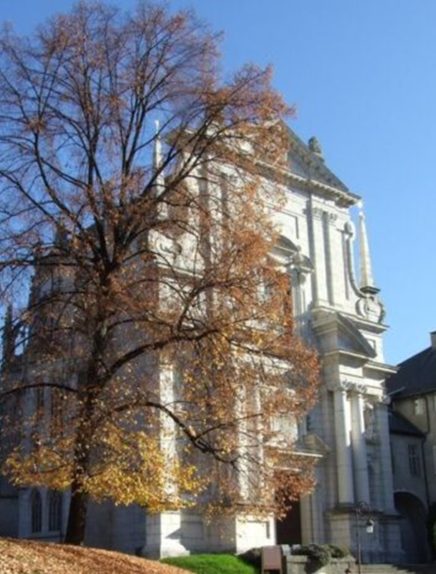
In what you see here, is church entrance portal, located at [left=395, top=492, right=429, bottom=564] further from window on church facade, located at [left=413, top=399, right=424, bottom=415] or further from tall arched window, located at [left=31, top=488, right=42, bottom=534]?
tall arched window, located at [left=31, top=488, right=42, bottom=534]

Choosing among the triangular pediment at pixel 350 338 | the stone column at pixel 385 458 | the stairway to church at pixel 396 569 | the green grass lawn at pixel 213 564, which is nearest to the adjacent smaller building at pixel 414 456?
the stone column at pixel 385 458

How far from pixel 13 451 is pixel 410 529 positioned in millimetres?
31165

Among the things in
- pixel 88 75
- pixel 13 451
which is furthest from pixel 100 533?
pixel 88 75

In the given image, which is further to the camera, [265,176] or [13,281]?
[265,176]

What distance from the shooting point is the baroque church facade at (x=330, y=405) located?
1512 inches

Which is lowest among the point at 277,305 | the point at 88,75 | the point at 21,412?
the point at 21,412

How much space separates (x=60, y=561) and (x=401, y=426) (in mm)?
33303

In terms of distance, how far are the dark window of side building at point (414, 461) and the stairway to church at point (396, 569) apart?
10.3 metres

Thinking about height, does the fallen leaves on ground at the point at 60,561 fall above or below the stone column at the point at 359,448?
below

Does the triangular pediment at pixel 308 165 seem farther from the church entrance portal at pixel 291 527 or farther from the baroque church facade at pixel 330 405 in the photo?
the church entrance portal at pixel 291 527

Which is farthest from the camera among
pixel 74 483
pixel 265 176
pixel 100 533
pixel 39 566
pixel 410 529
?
pixel 410 529

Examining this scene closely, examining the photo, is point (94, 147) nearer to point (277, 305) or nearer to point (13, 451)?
point (277, 305)

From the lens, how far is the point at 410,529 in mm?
48375

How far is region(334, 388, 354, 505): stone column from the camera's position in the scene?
129ft
